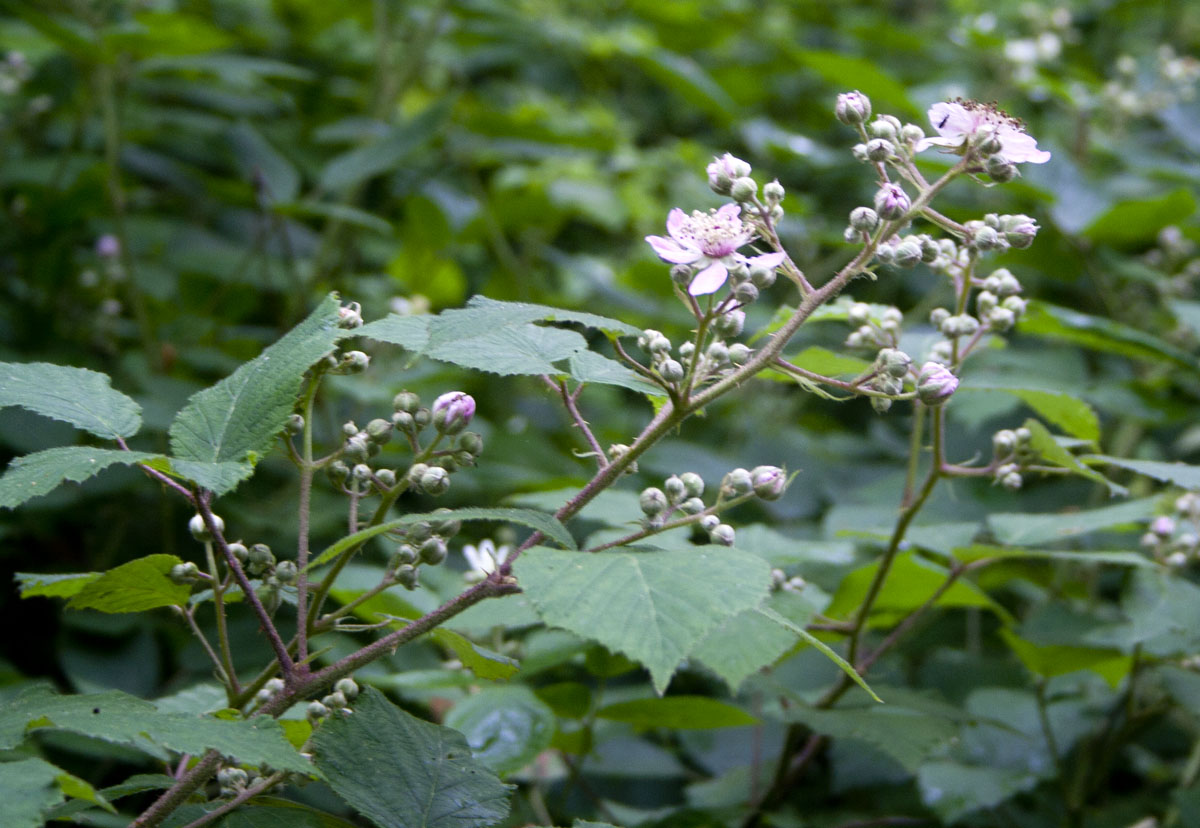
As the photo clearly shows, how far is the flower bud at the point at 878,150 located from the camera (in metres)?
1.12

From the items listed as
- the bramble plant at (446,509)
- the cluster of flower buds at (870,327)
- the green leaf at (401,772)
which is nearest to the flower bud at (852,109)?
the bramble plant at (446,509)

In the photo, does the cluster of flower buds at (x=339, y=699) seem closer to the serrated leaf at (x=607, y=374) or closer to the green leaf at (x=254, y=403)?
the green leaf at (x=254, y=403)

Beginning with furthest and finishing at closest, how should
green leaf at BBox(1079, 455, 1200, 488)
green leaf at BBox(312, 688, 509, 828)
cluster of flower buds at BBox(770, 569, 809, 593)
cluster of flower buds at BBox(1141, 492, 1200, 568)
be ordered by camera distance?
1. cluster of flower buds at BBox(1141, 492, 1200, 568)
2. cluster of flower buds at BBox(770, 569, 809, 593)
3. green leaf at BBox(1079, 455, 1200, 488)
4. green leaf at BBox(312, 688, 509, 828)

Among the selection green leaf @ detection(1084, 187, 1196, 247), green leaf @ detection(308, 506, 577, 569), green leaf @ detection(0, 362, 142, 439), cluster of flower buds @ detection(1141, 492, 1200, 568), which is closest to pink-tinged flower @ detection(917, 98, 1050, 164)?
green leaf @ detection(308, 506, 577, 569)

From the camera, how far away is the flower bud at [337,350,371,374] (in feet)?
3.70

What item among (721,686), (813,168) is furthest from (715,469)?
(813,168)

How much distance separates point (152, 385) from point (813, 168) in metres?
2.54

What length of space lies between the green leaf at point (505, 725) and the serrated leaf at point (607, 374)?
25.1 inches

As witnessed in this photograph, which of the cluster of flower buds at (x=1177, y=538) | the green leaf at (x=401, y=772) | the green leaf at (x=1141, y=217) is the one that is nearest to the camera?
the green leaf at (x=401, y=772)

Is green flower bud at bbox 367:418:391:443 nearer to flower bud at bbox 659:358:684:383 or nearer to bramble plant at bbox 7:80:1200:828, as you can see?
bramble plant at bbox 7:80:1200:828

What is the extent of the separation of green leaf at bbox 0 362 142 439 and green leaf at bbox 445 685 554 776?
70 centimetres

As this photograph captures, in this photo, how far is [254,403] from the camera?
1039 millimetres

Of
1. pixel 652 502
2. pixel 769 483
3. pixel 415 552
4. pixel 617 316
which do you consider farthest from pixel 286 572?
pixel 617 316

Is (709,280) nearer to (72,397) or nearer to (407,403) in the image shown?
(407,403)
